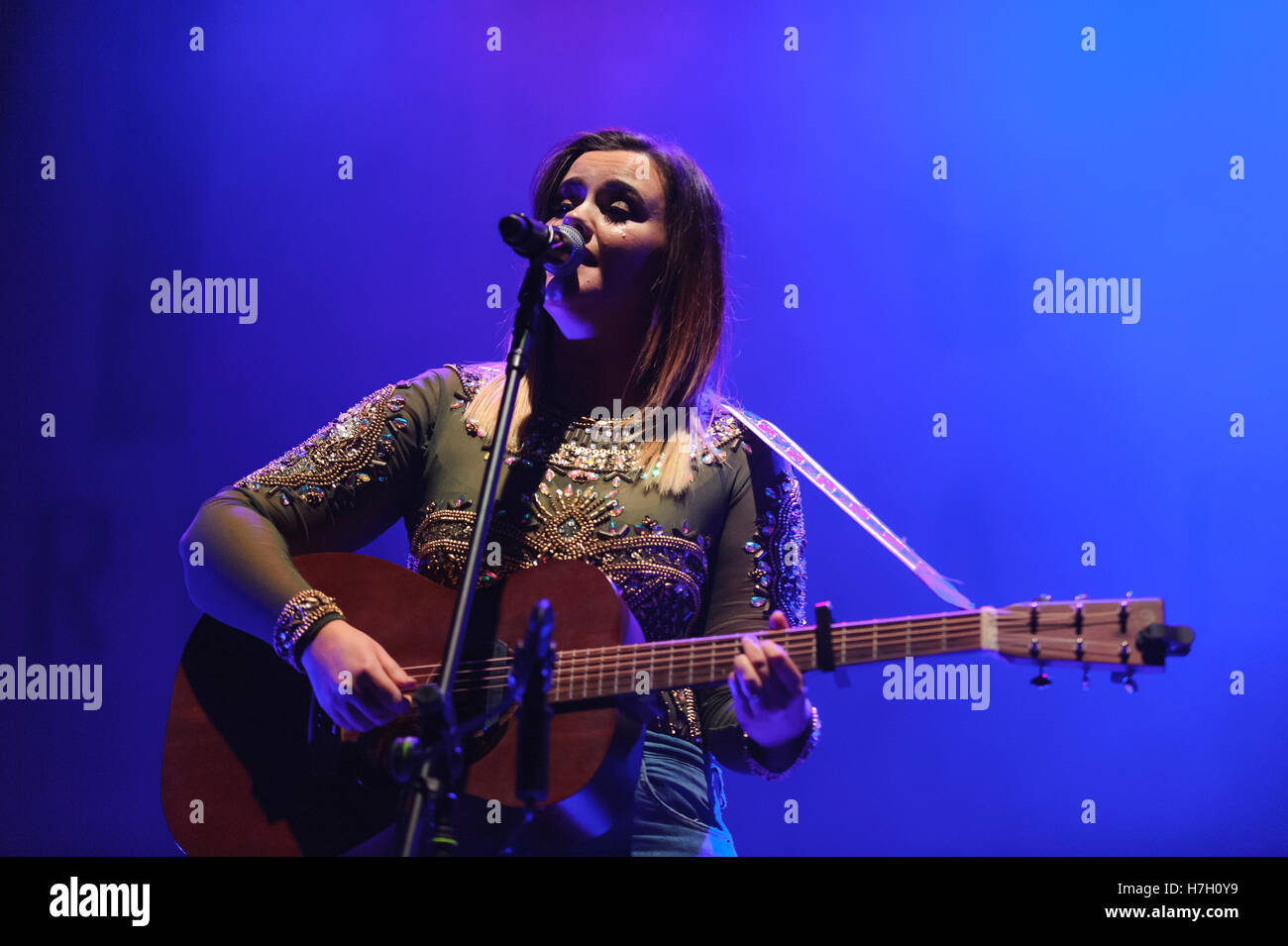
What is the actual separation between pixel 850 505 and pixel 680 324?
1.67 feet

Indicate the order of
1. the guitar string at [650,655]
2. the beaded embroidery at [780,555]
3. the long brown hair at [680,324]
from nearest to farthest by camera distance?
the guitar string at [650,655]
the beaded embroidery at [780,555]
the long brown hair at [680,324]

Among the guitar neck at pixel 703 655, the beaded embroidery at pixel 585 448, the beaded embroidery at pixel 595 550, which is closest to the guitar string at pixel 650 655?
the guitar neck at pixel 703 655

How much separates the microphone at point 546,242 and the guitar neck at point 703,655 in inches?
26.0

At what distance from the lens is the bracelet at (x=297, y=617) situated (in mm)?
1832

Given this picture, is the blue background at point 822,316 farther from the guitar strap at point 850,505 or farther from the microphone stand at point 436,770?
the microphone stand at point 436,770

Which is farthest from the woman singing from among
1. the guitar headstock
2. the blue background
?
the blue background

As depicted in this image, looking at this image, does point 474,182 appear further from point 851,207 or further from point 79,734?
point 79,734

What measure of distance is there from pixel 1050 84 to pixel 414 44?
1.72 meters

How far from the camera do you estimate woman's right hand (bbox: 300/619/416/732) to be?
1.70 metres

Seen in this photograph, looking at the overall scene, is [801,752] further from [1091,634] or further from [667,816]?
[1091,634]

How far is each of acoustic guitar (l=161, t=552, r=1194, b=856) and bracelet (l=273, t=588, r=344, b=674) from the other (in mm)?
107

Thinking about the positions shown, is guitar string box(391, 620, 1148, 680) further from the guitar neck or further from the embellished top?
the embellished top

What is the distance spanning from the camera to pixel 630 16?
9.70ft

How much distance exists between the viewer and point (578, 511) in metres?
2.05
